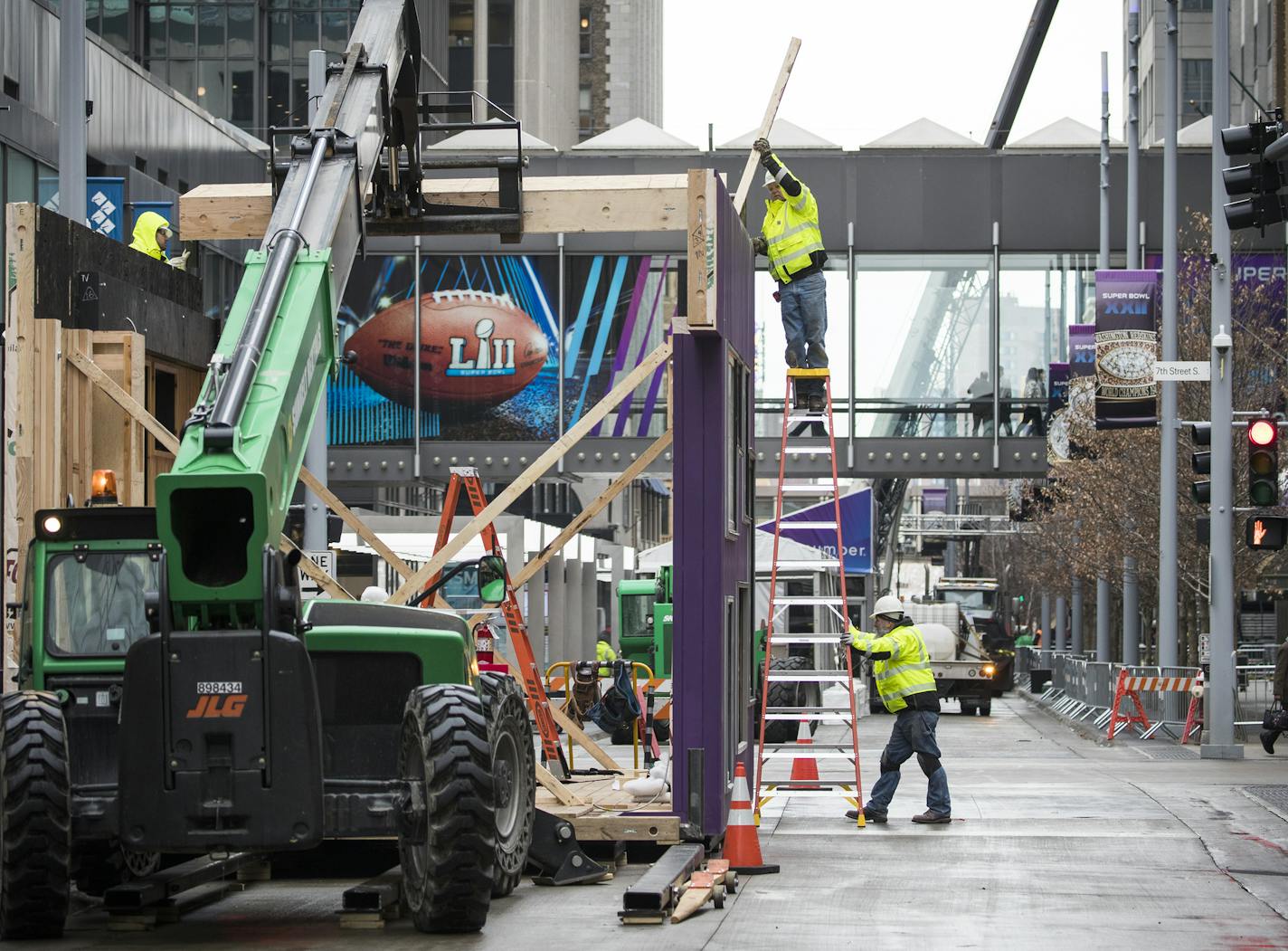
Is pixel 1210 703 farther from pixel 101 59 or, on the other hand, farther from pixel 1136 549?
pixel 101 59

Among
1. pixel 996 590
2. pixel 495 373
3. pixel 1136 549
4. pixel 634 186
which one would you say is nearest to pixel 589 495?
pixel 996 590

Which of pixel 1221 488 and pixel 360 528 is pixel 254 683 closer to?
pixel 360 528

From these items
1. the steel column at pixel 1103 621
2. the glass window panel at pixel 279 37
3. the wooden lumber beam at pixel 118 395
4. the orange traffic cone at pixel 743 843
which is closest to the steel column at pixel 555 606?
the steel column at pixel 1103 621

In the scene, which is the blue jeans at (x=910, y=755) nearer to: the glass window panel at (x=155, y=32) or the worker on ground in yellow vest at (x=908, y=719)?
the worker on ground in yellow vest at (x=908, y=719)

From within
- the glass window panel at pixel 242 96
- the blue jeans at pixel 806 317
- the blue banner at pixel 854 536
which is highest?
the glass window panel at pixel 242 96

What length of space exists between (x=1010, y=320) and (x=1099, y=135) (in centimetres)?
423

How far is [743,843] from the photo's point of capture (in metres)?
14.1

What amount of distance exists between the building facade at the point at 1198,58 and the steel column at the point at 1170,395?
2014 cm

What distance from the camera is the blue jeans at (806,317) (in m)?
17.7

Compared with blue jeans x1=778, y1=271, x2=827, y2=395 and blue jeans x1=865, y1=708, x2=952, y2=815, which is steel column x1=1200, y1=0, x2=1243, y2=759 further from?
blue jeans x1=778, y1=271, x2=827, y2=395

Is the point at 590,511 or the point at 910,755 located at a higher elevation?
the point at 590,511

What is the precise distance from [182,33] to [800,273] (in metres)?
49.6

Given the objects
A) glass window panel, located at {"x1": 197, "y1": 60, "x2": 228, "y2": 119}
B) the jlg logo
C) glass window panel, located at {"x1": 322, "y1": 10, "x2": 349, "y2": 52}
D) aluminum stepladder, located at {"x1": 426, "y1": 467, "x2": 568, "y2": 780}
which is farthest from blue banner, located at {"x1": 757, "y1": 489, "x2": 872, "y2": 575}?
glass window panel, located at {"x1": 197, "y1": 60, "x2": 228, "y2": 119}

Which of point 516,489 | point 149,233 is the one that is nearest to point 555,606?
point 149,233
